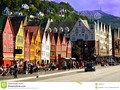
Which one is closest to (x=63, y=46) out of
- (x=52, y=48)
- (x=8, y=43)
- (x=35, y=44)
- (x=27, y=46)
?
(x=52, y=48)

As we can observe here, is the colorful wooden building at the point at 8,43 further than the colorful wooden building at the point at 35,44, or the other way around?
the colorful wooden building at the point at 35,44

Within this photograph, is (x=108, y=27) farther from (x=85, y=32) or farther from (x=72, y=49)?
(x=72, y=49)

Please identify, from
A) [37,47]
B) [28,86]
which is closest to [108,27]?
[37,47]

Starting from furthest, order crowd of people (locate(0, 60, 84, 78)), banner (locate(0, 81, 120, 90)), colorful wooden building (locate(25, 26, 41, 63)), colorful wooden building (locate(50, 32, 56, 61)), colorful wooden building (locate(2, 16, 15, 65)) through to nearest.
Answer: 1. colorful wooden building (locate(50, 32, 56, 61))
2. colorful wooden building (locate(25, 26, 41, 63))
3. colorful wooden building (locate(2, 16, 15, 65))
4. crowd of people (locate(0, 60, 84, 78))
5. banner (locate(0, 81, 120, 90))

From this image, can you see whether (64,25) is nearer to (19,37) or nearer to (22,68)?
(19,37)

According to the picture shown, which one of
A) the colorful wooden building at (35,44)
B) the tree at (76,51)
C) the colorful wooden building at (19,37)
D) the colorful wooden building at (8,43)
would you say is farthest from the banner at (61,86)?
the tree at (76,51)

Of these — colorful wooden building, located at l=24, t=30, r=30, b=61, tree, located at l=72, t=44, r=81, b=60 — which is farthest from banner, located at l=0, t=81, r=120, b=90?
tree, located at l=72, t=44, r=81, b=60

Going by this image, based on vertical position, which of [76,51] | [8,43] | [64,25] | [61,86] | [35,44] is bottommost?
[61,86]

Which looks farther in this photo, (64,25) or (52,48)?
(64,25)

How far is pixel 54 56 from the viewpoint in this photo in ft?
414

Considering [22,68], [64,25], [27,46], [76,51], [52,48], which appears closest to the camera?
[22,68]

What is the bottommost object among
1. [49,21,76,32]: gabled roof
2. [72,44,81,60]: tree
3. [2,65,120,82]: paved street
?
[2,65,120,82]: paved street

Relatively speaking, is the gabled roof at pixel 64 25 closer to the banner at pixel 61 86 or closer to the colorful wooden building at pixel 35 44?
the colorful wooden building at pixel 35 44

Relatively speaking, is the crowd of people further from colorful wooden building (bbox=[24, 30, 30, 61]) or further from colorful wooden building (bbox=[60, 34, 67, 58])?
colorful wooden building (bbox=[60, 34, 67, 58])
